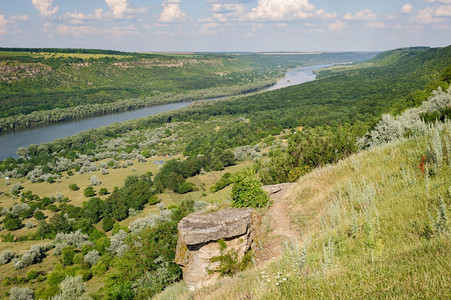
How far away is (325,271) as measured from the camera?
4.29 meters

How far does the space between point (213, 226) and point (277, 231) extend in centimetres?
214

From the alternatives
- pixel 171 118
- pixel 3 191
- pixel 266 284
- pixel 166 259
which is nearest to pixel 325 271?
pixel 266 284

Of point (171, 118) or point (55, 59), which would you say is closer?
point (171, 118)

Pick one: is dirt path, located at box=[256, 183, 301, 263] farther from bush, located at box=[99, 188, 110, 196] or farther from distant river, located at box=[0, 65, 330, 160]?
distant river, located at box=[0, 65, 330, 160]

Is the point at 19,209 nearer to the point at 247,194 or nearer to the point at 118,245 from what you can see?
the point at 118,245

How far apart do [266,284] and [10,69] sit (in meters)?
150

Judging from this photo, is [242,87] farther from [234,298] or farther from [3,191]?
[234,298]

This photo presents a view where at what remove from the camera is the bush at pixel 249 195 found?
37.8 feet

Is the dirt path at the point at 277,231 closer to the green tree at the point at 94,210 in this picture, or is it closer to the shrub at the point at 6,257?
the shrub at the point at 6,257

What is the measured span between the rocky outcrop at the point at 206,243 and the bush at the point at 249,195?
1.40 m

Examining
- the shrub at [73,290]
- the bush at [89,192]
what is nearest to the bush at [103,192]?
the bush at [89,192]

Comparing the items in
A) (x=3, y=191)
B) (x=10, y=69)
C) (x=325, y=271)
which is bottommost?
(x=3, y=191)

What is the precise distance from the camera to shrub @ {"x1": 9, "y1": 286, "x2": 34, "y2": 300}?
720 inches

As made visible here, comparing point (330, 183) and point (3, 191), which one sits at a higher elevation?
point (330, 183)
